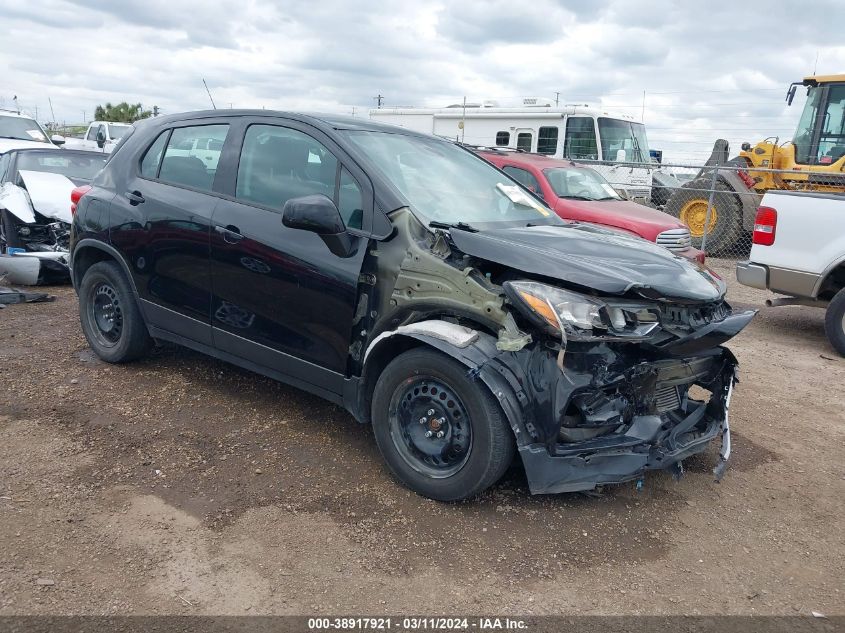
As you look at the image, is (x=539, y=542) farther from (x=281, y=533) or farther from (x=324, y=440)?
(x=324, y=440)

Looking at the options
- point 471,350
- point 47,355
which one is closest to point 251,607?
point 471,350

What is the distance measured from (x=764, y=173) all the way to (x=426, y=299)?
12035 mm

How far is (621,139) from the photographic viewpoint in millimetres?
17281

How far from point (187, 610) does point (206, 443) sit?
1498 mm

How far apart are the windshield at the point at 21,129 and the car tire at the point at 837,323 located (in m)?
14.8

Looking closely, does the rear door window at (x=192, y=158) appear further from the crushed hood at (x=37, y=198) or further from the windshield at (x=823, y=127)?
the windshield at (x=823, y=127)

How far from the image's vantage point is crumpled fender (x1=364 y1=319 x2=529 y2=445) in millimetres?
3043

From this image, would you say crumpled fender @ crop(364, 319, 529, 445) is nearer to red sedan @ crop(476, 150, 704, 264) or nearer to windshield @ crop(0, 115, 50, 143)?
red sedan @ crop(476, 150, 704, 264)

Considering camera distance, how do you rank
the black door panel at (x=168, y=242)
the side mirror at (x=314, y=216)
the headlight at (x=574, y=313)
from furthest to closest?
the black door panel at (x=168, y=242), the side mirror at (x=314, y=216), the headlight at (x=574, y=313)

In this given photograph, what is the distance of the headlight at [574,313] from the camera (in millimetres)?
3002

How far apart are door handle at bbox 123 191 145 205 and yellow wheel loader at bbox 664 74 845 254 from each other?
10365 millimetres

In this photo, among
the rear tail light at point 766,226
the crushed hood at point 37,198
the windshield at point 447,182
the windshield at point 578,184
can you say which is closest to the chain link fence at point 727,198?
the windshield at point 578,184

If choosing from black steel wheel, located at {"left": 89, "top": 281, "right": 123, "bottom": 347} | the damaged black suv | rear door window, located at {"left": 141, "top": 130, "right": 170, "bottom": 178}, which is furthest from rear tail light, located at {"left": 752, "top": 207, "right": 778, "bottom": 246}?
black steel wheel, located at {"left": 89, "top": 281, "right": 123, "bottom": 347}

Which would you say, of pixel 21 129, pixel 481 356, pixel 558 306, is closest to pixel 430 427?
pixel 481 356
